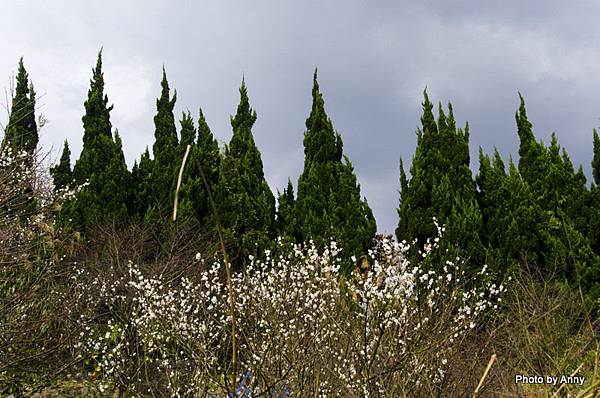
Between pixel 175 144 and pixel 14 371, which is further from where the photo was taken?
pixel 175 144

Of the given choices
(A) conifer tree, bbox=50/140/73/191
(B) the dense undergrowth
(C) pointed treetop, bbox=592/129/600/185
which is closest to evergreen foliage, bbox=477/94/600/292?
(C) pointed treetop, bbox=592/129/600/185

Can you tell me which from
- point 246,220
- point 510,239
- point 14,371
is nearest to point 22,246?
point 14,371

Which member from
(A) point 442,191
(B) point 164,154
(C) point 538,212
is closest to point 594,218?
(C) point 538,212

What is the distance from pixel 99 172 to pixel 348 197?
745 cm

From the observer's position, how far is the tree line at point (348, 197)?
14.0m

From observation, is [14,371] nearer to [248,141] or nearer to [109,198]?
[109,198]

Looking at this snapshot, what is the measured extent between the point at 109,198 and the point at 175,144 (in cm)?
302

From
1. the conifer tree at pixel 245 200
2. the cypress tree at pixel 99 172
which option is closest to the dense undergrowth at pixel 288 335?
the conifer tree at pixel 245 200

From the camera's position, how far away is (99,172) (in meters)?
17.0

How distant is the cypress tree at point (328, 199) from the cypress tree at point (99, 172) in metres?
4.89

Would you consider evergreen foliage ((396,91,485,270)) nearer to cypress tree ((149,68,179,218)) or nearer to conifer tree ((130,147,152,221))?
cypress tree ((149,68,179,218))

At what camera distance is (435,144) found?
615 inches

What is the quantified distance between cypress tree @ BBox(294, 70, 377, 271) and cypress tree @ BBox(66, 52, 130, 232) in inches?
192

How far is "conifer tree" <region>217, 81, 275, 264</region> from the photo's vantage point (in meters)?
Result: 14.9
